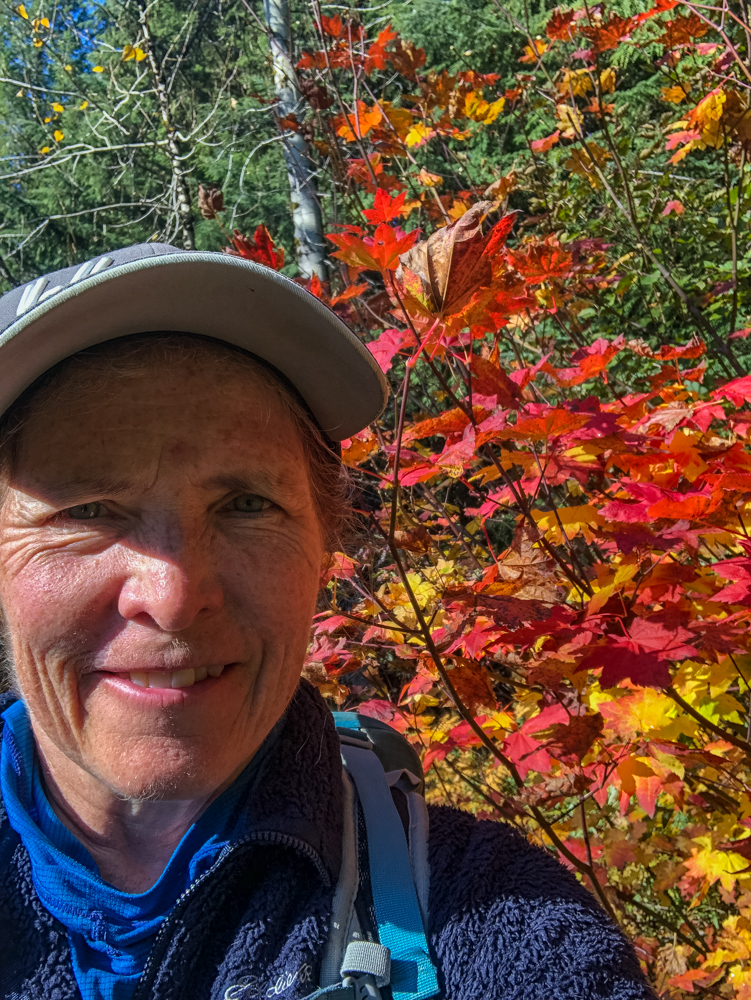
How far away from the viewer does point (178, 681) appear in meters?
1.02

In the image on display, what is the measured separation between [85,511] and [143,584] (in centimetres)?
14

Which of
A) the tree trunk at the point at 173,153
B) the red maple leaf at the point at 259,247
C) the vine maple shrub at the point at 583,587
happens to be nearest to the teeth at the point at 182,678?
the vine maple shrub at the point at 583,587

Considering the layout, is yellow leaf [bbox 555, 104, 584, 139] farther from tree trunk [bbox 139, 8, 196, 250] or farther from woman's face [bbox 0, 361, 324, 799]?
woman's face [bbox 0, 361, 324, 799]

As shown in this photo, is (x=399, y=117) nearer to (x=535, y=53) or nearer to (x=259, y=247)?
(x=535, y=53)

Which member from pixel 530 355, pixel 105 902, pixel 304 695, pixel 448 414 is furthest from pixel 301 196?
pixel 105 902

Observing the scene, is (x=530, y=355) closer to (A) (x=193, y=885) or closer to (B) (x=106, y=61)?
(A) (x=193, y=885)

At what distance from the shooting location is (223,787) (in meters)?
1.16

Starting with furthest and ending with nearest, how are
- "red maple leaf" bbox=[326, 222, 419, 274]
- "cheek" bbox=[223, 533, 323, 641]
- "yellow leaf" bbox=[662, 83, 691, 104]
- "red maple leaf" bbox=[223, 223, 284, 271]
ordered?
"yellow leaf" bbox=[662, 83, 691, 104] → "red maple leaf" bbox=[223, 223, 284, 271] → "red maple leaf" bbox=[326, 222, 419, 274] → "cheek" bbox=[223, 533, 323, 641]

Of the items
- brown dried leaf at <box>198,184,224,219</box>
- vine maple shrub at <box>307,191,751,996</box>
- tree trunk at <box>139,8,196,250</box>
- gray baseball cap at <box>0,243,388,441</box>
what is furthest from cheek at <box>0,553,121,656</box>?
tree trunk at <box>139,8,196,250</box>

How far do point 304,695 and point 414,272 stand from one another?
725mm

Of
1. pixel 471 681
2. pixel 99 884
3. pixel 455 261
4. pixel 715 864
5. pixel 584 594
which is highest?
pixel 455 261

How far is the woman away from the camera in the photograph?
1001 mm

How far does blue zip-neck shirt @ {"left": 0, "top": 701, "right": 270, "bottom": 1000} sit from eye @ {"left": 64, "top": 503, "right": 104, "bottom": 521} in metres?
0.44

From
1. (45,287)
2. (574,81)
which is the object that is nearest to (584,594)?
(45,287)
